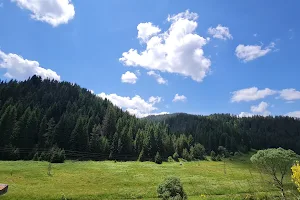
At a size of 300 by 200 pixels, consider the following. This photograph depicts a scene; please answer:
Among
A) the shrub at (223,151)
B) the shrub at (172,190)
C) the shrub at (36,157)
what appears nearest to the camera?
the shrub at (172,190)

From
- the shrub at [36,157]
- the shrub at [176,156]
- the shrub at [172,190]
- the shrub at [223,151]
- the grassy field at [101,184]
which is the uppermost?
the shrub at [223,151]

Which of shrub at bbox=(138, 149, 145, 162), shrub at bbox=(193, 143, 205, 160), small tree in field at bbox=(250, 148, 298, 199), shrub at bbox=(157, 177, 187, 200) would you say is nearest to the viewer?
shrub at bbox=(157, 177, 187, 200)

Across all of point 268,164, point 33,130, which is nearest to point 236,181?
point 268,164

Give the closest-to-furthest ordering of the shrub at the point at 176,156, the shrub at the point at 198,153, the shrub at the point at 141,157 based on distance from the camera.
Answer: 1. the shrub at the point at 141,157
2. the shrub at the point at 176,156
3. the shrub at the point at 198,153

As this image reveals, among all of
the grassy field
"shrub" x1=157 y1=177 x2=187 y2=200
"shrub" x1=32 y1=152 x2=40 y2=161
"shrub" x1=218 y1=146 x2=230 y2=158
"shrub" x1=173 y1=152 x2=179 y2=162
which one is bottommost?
the grassy field

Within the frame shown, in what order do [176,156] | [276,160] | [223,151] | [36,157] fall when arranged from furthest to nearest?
1. [223,151]
2. [176,156]
3. [36,157]
4. [276,160]

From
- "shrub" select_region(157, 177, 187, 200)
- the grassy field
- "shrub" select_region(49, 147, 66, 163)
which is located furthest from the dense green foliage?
"shrub" select_region(157, 177, 187, 200)

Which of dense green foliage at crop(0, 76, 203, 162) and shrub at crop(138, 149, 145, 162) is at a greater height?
dense green foliage at crop(0, 76, 203, 162)

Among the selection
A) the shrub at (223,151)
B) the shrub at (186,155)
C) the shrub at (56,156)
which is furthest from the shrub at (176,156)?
the shrub at (56,156)

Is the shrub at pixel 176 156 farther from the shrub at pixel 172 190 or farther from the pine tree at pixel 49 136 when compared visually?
the shrub at pixel 172 190

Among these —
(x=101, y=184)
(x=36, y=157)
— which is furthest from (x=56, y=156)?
(x=101, y=184)

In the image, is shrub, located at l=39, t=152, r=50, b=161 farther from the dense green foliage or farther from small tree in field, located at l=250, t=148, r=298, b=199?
small tree in field, located at l=250, t=148, r=298, b=199

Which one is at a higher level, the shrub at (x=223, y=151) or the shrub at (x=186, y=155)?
the shrub at (x=223, y=151)

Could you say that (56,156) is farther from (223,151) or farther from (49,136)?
(223,151)
